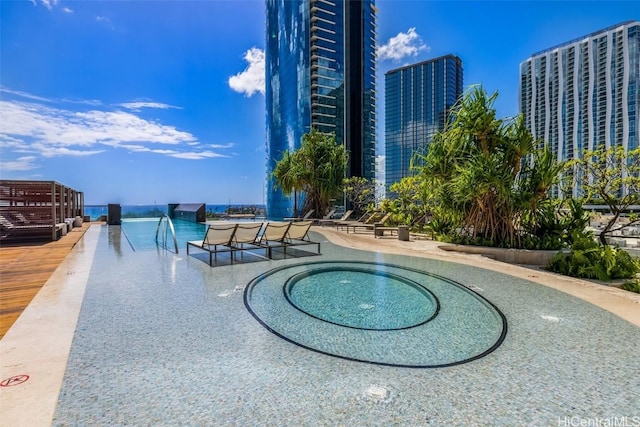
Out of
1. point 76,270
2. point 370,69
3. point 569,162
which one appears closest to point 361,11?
point 370,69

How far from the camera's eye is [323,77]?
40.3m

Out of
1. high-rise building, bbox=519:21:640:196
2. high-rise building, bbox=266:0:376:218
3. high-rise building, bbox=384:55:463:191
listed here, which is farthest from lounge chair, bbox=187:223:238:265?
high-rise building, bbox=384:55:463:191

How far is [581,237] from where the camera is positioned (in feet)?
23.9

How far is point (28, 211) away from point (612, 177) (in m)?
18.4

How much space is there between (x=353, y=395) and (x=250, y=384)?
784 mm

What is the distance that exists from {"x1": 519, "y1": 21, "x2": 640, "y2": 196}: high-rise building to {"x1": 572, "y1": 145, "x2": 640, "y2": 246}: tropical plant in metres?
23.9

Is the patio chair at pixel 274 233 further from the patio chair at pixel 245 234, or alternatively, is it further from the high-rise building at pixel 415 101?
the high-rise building at pixel 415 101

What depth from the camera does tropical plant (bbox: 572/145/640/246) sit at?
9.09 metres

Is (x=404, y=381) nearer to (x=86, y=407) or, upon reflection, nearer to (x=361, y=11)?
(x=86, y=407)

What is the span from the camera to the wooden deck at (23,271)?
374cm

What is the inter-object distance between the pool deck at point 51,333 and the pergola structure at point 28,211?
3812mm

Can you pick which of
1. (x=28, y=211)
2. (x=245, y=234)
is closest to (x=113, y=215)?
(x=28, y=211)

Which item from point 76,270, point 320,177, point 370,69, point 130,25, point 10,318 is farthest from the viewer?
point 370,69

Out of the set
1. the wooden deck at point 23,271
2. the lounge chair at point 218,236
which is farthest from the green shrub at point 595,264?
the wooden deck at point 23,271
